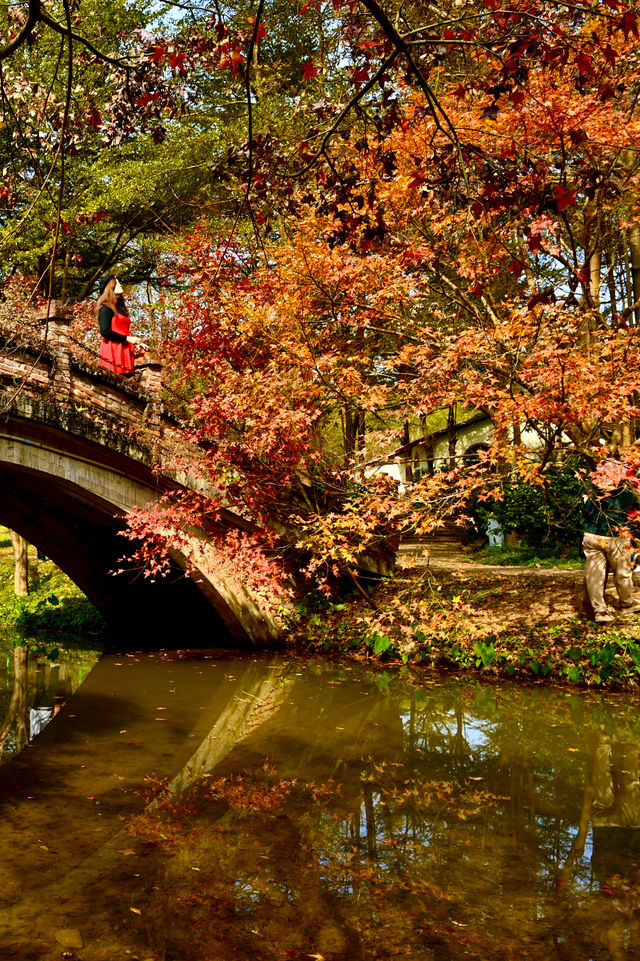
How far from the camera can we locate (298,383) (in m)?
9.57

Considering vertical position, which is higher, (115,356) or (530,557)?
(115,356)

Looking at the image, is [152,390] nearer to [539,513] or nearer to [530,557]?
[530,557]

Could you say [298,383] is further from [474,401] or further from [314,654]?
[314,654]

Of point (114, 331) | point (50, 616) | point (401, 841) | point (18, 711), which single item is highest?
point (114, 331)

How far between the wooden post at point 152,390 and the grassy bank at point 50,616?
471 centimetres

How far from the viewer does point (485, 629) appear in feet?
32.3

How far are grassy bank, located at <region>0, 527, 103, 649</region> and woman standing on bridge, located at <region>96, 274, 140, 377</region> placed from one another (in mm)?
5374

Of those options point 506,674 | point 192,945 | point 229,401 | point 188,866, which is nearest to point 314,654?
point 506,674

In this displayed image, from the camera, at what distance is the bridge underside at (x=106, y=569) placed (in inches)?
453

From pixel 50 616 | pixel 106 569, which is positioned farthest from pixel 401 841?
pixel 50 616

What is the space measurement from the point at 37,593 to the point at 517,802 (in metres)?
13.4

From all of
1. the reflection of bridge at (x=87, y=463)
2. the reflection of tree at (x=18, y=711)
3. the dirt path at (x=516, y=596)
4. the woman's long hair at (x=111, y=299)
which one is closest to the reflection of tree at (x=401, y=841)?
the reflection of tree at (x=18, y=711)

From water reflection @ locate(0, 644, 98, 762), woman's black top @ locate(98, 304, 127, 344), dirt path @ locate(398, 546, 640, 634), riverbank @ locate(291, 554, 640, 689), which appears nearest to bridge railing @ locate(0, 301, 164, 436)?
woman's black top @ locate(98, 304, 127, 344)

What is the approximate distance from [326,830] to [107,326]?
270 inches
